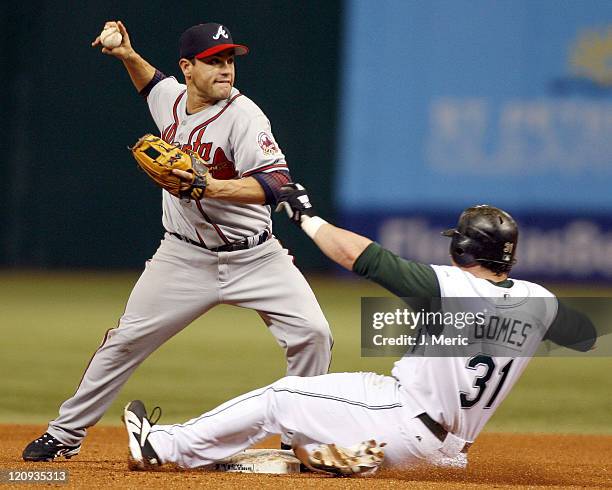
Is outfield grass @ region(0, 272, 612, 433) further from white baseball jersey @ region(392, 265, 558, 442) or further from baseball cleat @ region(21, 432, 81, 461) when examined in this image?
white baseball jersey @ region(392, 265, 558, 442)

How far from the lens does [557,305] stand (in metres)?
4.43

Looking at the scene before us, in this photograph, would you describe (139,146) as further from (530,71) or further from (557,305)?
(530,71)

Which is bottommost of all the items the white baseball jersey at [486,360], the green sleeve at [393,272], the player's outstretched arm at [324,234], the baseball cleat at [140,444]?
the baseball cleat at [140,444]

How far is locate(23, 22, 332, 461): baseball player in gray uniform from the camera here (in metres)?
5.08

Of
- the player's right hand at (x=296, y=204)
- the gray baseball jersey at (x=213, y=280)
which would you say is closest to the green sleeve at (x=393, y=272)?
the player's right hand at (x=296, y=204)

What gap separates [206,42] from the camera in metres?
5.29

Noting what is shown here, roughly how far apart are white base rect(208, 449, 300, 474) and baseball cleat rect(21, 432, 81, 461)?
2.50 ft

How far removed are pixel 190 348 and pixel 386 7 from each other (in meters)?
6.55

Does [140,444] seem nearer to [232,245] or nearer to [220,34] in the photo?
[232,245]

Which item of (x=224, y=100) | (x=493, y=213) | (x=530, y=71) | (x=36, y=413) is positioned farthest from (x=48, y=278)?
(x=493, y=213)

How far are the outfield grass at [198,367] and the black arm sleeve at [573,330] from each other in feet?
8.43

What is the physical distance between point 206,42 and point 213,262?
106 cm

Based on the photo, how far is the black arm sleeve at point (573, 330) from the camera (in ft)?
14.5

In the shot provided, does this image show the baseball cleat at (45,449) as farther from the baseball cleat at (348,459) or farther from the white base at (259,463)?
the baseball cleat at (348,459)
